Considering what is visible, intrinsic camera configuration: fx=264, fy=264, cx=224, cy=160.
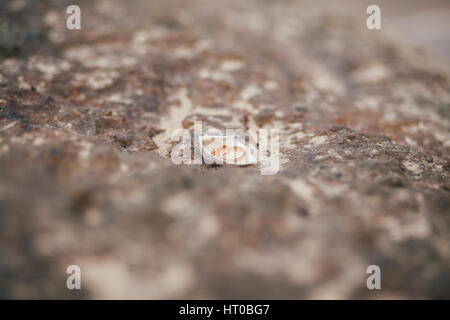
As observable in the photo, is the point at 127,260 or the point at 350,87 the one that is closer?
the point at 127,260

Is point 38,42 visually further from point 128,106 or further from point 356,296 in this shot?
point 356,296

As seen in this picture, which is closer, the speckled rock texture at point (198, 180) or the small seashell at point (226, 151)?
the speckled rock texture at point (198, 180)

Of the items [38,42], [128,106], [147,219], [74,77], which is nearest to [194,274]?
[147,219]

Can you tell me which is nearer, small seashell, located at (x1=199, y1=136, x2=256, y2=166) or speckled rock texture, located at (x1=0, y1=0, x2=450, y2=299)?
speckled rock texture, located at (x1=0, y1=0, x2=450, y2=299)

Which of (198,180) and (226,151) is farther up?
(226,151)

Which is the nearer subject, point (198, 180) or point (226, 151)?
point (198, 180)
